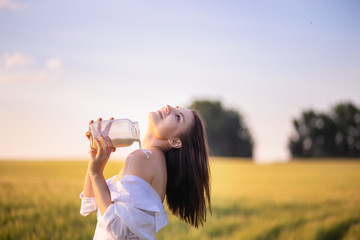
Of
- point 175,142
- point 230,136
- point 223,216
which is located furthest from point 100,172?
point 230,136

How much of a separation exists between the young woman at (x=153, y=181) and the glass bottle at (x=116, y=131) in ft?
0.21

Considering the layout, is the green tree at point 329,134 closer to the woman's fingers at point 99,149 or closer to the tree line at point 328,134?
the tree line at point 328,134

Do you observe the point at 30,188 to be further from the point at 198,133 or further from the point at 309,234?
the point at 309,234

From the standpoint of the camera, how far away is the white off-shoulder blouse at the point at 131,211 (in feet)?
6.73

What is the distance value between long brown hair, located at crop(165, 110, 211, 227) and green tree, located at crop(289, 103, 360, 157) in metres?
13.0

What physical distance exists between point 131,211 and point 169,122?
646mm

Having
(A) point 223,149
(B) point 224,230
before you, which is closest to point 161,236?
(B) point 224,230

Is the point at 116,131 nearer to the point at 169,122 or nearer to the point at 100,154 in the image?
the point at 100,154

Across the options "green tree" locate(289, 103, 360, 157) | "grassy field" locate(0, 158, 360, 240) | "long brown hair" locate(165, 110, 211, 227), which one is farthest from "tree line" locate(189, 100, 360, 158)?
"long brown hair" locate(165, 110, 211, 227)

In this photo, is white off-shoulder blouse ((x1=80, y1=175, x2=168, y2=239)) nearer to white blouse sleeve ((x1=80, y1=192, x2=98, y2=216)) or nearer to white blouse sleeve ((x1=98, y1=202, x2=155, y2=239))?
white blouse sleeve ((x1=98, y1=202, x2=155, y2=239))

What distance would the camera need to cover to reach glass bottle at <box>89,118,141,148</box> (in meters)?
2.18

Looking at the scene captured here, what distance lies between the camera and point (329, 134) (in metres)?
16.9

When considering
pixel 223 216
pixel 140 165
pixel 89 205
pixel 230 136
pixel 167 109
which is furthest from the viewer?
pixel 230 136

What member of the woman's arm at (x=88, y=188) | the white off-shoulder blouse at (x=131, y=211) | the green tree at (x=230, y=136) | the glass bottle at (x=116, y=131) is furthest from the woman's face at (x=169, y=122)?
the green tree at (x=230, y=136)
